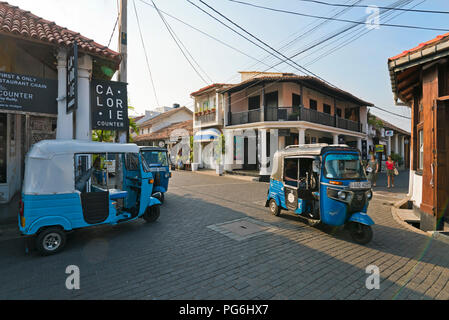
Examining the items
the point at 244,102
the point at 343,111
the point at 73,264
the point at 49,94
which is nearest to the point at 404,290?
the point at 73,264

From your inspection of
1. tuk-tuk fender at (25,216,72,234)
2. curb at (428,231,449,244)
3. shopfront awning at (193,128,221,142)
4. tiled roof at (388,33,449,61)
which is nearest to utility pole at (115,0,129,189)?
tuk-tuk fender at (25,216,72,234)

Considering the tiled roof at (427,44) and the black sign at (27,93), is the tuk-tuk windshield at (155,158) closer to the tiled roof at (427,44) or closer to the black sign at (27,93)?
the black sign at (27,93)

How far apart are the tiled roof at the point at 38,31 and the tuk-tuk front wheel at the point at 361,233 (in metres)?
7.99

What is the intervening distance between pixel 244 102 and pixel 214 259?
710 inches

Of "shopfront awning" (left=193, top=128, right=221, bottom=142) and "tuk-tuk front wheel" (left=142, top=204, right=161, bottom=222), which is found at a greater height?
"shopfront awning" (left=193, top=128, right=221, bottom=142)

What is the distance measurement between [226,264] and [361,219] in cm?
295

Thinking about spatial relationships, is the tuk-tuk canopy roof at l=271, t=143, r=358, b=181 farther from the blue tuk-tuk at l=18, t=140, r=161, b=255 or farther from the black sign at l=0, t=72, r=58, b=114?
the black sign at l=0, t=72, r=58, b=114

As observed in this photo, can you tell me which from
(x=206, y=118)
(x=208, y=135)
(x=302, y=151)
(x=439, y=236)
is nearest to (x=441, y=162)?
(x=439, y=236)

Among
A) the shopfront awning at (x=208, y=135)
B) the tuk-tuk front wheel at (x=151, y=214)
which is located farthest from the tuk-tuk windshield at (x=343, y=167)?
the shopfront awning at (x=208, y=135)

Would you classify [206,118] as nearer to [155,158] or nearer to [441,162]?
[155,158]

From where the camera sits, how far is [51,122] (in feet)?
24.6

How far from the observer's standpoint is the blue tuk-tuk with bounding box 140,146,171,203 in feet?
29.9

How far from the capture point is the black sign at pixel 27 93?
5500 mm

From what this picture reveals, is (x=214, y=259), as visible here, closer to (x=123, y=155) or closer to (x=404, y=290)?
(x=404, y=290)
